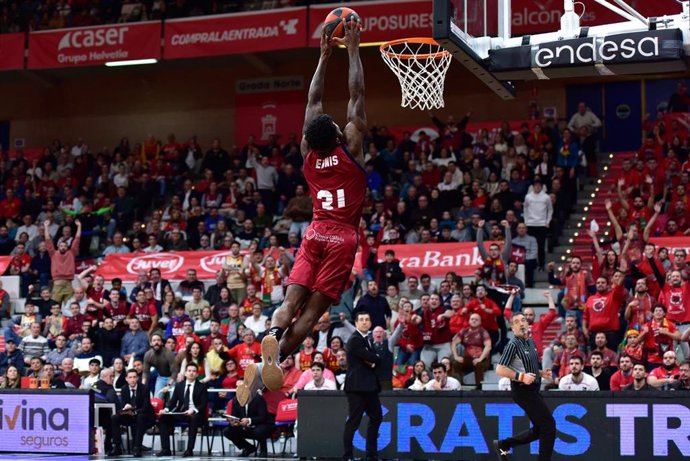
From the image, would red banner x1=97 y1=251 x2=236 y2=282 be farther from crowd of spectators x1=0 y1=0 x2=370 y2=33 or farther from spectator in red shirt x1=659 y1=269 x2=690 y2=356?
spectator in red shirt x1=659 y1=269 x2=690 y2=356

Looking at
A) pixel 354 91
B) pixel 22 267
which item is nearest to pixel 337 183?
pixel 354 91

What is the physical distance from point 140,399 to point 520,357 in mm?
7553

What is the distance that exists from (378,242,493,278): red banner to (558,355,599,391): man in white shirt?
5467 millimetres

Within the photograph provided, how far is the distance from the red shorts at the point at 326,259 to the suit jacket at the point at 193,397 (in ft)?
32.0

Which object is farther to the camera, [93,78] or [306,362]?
[93,78]

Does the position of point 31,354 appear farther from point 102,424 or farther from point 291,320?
point 291,320

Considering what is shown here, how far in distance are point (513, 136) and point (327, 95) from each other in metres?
7.89

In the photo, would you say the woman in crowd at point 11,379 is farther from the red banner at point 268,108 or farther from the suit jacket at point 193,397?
the red banner at point 268,108

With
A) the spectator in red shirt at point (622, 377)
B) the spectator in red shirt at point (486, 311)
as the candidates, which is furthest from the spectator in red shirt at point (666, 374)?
the spectator in red shirt at point (486, 311)

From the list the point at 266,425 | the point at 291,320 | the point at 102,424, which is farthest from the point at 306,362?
the point at 291,320

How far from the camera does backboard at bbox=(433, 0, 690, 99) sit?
11.8 m

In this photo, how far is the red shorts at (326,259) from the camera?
8.97 m

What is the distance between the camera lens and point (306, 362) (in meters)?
18.9

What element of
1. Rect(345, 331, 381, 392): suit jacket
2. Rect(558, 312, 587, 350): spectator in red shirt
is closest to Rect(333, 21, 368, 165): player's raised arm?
Rect(345, 331, 381, 392): suit jacket
